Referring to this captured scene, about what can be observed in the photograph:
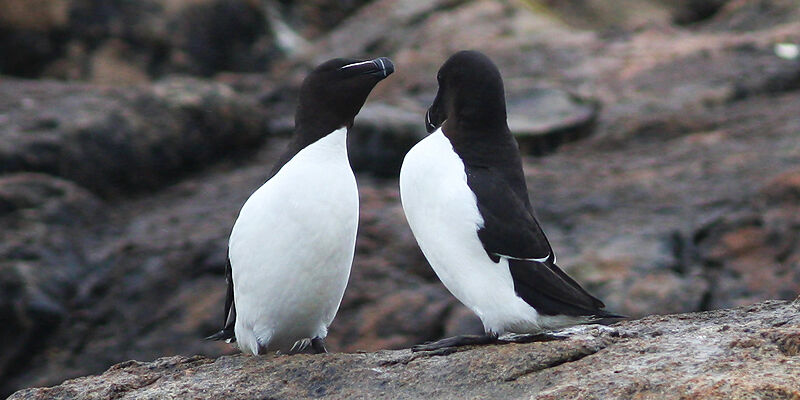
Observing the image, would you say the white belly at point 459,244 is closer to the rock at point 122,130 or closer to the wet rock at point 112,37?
the rock at point 122,130

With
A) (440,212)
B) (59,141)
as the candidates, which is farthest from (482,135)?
(59,141)

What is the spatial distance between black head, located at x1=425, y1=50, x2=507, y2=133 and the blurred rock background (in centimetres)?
352

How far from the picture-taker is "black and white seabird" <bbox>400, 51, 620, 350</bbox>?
6.07 meters

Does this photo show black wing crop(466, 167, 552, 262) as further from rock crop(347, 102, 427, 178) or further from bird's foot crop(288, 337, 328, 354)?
rock crop(347, 102, 427, 178)

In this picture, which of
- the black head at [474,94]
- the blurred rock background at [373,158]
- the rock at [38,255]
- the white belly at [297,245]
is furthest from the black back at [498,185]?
the rock at [38,255]

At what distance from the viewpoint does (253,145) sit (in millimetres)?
13625

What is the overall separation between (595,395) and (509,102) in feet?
28.0

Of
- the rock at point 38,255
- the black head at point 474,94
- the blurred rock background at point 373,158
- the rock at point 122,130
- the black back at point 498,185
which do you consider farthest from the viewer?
the rock at point 122,130

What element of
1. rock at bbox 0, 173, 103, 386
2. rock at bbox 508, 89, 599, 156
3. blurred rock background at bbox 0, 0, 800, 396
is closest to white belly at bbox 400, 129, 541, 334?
blurred rock background at bbox 0, 0, 800, 396

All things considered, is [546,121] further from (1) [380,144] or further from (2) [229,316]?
(2) [229,316]

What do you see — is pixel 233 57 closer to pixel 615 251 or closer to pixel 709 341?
pixel 615 251

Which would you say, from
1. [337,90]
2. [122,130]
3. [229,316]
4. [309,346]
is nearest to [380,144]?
[122,130]

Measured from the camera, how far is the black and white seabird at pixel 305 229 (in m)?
6.12

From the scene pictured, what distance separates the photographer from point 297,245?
611 cm
